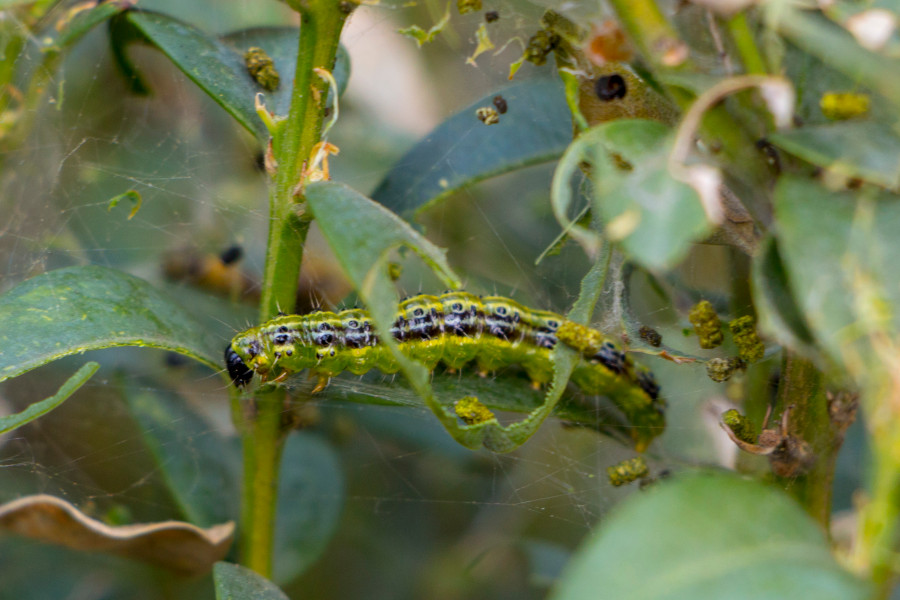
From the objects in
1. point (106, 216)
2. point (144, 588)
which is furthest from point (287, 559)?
point (106, 216)

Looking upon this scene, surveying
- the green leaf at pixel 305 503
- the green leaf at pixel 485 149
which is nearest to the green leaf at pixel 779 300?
the green leaf at pixel 485 149

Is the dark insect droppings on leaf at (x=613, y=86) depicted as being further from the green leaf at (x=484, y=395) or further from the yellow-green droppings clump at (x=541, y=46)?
the green leaf at (x=484, y=395)

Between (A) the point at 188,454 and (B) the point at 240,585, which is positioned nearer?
(B) the point at 240,585

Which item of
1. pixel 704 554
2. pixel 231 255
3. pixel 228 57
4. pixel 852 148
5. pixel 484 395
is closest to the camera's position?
pixel 704 554

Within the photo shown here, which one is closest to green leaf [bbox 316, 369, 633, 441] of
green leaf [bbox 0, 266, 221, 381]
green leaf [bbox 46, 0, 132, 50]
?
green leaf [bbox 0, 266, 221, 381]

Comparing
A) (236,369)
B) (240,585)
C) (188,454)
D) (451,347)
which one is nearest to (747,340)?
(451,347)

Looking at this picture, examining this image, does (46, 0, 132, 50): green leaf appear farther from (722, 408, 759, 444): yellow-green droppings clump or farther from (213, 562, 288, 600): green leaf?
(722, 408, 759, 444): yellow-green droppings clump

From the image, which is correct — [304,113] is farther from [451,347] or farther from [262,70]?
[451,347]
